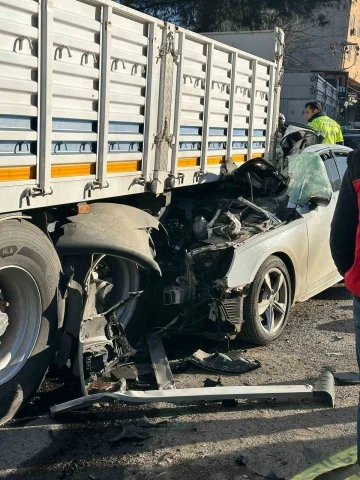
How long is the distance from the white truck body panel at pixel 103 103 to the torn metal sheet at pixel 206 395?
135 centimetres

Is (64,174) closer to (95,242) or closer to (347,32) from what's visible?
(95,242)

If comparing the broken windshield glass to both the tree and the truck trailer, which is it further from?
the tree

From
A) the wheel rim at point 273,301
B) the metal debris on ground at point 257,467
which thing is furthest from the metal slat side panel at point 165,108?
the metal debris on ground at point 257,467

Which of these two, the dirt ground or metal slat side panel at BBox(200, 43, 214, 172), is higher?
metal slat side panel at BBox(200, 43, 214, 172)

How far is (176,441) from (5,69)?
248cm

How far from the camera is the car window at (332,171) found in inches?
282

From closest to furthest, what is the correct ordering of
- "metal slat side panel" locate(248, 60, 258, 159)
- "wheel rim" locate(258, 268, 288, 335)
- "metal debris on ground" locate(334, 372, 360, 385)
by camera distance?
"metal debris on ground" locate(334, 372, 360, 385), "wheel rim" locate(258, 268, 288, 335), "metal slat side panel" locate(248, 60, 258, 159)

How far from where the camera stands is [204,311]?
19.1 ft

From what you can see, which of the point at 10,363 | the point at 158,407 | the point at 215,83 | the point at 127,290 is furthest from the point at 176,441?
the point at 215,83

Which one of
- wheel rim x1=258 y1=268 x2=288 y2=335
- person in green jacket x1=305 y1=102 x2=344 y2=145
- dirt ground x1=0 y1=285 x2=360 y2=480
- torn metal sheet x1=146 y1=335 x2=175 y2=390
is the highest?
person in green jacket x1=305 y1=102 x2=344 y2=145

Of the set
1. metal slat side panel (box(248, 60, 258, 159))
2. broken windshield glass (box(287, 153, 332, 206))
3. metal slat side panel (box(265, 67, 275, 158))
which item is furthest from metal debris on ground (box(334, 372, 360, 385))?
metal slat side panel (box(265, 67, 275, 158))

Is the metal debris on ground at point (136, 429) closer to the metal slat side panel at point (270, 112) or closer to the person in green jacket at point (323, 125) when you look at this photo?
the metal slat side panel at point (270, 112)

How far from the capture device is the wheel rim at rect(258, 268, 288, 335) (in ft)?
19.7

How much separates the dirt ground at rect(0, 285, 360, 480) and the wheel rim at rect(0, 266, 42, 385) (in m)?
0.40
